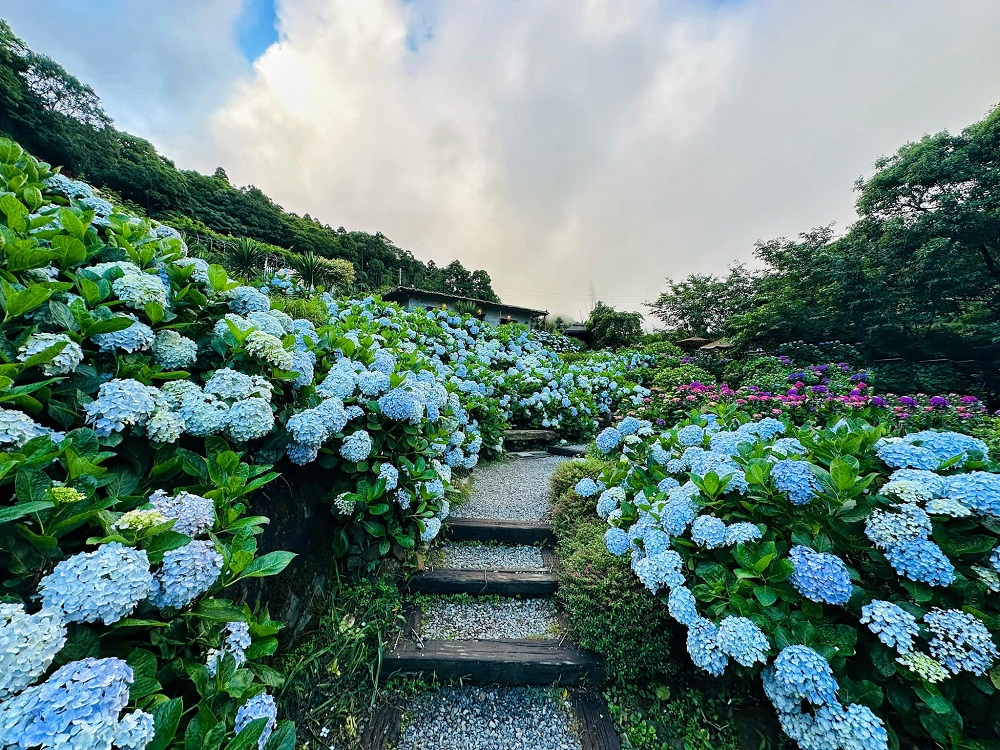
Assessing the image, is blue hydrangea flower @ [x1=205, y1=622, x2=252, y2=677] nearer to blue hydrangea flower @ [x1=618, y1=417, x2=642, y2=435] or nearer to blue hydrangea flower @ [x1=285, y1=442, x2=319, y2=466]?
blue hydrangea flower @ [x1=285, y1=442, x2=319, y2=466]

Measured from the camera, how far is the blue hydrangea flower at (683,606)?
4.83 feet

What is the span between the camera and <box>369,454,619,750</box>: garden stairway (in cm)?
173

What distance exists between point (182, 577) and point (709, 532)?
1780 millimetres

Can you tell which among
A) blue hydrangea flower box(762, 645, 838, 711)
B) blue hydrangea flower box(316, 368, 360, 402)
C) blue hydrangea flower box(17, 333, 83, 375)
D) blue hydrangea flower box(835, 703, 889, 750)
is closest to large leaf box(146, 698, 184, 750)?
blue hydrangea flower box(17, 333, 83, 375)

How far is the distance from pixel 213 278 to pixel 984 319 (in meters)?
13.5

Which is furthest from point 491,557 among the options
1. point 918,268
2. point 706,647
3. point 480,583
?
point 918,268

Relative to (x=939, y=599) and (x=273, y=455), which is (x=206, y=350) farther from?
(x=939, y=599)

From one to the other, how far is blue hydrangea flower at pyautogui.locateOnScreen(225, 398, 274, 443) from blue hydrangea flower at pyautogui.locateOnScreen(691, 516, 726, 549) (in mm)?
1797

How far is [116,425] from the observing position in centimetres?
108

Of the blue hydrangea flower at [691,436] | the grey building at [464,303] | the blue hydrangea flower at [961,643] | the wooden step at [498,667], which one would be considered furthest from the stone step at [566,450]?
the grey building at [464,303]

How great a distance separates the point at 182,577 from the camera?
2.93ft

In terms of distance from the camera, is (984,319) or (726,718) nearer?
(726,718)

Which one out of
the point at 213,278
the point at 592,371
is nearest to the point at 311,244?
the point at 592,371

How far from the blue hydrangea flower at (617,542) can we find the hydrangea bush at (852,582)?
26 centimetres
